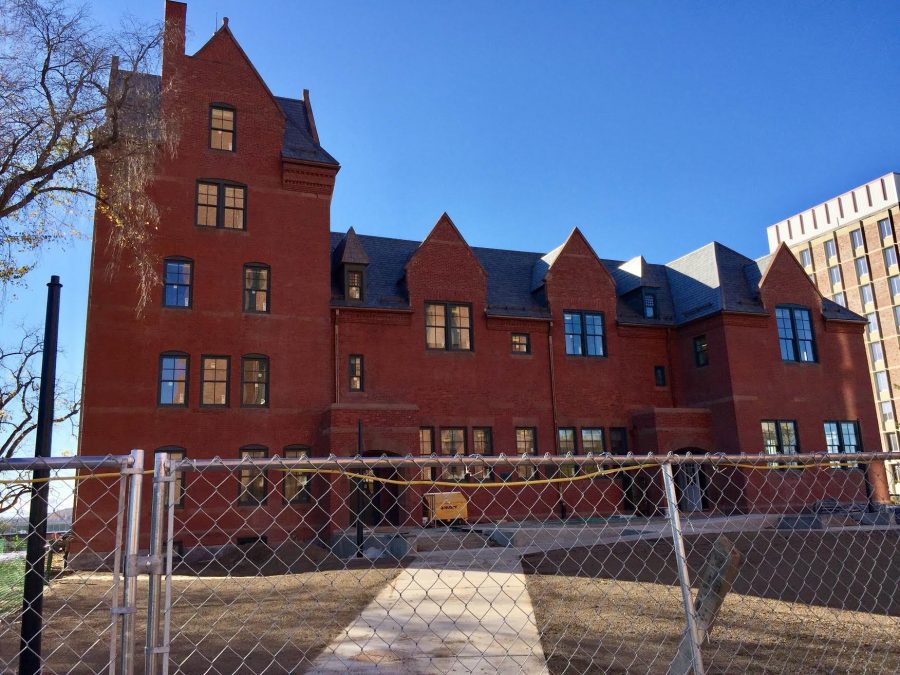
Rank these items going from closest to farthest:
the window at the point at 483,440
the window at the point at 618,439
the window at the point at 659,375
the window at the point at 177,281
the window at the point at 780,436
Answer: the window at the point at 177,281 → the window at the point at 483,440 → the window at the point at 780,436 → the window at the point at 618,439 → the window at the point at 659,375

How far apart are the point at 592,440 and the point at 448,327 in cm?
829

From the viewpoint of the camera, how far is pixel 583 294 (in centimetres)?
3098

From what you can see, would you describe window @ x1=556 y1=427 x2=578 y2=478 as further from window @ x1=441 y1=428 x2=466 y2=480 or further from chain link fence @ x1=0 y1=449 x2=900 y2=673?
chain link fence @ x1=0 y1=449 x2=900 y2=673

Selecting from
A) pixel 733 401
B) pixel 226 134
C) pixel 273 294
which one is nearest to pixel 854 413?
pixel 733 401

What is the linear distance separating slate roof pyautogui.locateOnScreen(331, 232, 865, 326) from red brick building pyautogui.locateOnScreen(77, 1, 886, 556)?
0.12 m

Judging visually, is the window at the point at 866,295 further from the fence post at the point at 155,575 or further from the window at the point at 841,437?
the fence post at the point at 155,575

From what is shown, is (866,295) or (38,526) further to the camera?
(866,295)

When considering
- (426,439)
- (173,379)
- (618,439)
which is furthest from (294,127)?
(618,439)

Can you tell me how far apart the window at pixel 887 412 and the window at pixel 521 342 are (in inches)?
2192

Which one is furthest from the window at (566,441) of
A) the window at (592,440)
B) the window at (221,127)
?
the window at (221,127)

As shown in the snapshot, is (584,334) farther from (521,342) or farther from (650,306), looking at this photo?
(650,306)

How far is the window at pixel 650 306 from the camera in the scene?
32562 millimetres

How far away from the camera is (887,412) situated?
67.5 m

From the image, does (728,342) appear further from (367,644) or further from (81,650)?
(81,650)
